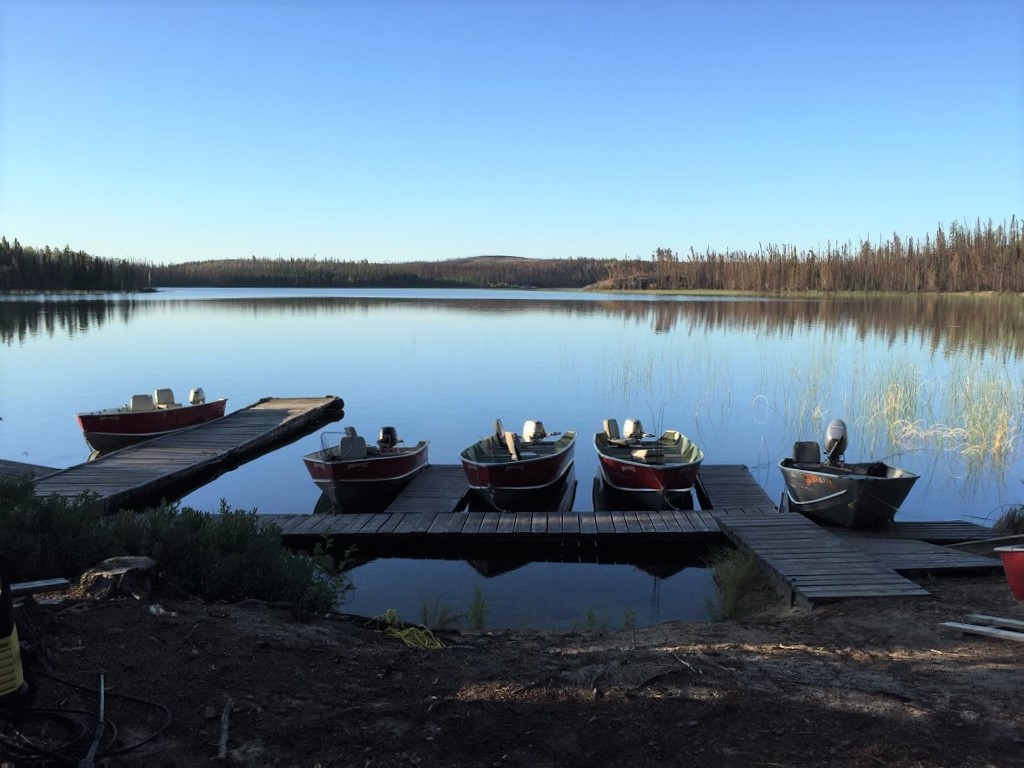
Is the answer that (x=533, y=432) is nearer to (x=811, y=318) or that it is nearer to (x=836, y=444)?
(x=836, y=444)

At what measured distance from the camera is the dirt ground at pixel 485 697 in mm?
3883

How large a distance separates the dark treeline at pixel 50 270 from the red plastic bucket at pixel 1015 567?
113m

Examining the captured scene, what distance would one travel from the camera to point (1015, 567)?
22.2 ft

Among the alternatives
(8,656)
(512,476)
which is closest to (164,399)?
(512,476)

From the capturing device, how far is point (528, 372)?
32219 mm

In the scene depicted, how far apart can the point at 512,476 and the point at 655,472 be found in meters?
2.48

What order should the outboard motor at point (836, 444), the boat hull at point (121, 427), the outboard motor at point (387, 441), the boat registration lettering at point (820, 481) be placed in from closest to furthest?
the boat registration lettering at point (820, 481), the outboard motor at point (836, 444), the outboard motor at point (387, 441), the boat hull at point (121, 427)

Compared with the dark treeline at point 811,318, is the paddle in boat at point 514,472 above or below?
below

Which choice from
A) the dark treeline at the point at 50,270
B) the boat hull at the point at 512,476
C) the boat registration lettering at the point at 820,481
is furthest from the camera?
the dark treeline at the point at 50,270

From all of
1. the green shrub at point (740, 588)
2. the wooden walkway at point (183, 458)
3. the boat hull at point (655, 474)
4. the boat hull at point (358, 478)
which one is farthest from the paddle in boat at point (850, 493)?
the wooden walkway at point (183, 458)

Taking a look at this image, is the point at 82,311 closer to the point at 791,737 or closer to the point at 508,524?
the point at 508,524

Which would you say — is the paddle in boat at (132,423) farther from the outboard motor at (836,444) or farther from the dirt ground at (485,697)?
the outboard motor at (836,444)

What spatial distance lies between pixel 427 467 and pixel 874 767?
12596mm

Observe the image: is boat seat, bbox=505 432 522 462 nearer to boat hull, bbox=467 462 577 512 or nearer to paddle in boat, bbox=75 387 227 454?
boat hull, bbox=467 462 577 512
